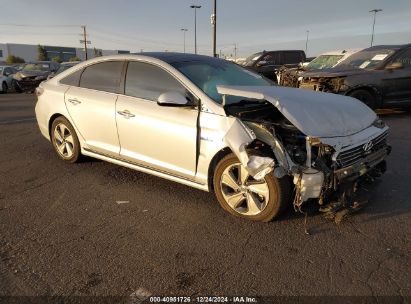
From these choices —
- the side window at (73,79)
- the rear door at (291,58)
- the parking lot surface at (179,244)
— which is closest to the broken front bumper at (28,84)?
the rear door at (291,58)

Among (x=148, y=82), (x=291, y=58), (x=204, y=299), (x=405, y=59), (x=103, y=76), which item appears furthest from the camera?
(x=291, y=58)

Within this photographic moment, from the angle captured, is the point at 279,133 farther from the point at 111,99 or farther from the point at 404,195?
the point at 111,99

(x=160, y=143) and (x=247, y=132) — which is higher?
(x=247, y=132)

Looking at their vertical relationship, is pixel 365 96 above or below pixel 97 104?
below

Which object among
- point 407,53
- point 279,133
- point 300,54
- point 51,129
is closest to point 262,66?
point 300,54

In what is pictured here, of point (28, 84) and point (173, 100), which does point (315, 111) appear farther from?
point (28, 84)

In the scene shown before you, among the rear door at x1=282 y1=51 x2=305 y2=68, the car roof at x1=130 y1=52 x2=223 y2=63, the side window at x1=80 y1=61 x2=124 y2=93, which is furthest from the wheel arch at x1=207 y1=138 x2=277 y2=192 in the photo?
the rear door at x1=282 y1=51 x2=305 y2=68

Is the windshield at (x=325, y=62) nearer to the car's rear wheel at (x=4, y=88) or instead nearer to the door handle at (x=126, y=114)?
the door handle at (x=126, y=114)

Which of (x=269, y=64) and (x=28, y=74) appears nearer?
(x=269, y=64)

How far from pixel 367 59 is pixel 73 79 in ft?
25.1

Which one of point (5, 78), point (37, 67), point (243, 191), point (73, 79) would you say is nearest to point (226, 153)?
point (243, 191)

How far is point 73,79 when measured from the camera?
5.23m

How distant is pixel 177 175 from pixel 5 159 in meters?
3.43

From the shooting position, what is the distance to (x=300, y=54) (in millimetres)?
18188
